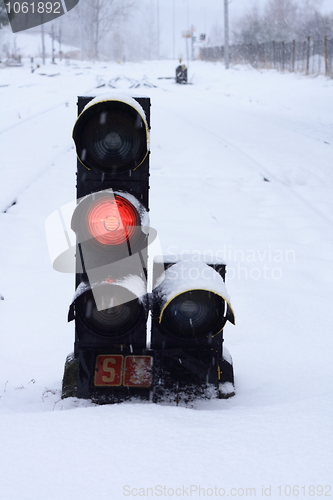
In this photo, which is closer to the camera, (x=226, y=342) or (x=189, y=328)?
(x=189, y=328)

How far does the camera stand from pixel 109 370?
2354 mm

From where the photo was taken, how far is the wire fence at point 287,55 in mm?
31062

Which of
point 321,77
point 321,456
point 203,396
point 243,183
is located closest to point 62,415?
point 203,396

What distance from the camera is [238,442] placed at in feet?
6.23

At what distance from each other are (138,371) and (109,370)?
0.14 meters

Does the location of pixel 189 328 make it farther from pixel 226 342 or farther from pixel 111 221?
pixel 226 342

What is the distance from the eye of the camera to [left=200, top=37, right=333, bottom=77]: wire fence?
31062 millimetres

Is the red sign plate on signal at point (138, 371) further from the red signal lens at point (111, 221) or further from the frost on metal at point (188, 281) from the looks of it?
the red signal lens at point (111, 221)

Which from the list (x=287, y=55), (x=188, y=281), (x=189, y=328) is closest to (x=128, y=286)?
(x=188, y=281)

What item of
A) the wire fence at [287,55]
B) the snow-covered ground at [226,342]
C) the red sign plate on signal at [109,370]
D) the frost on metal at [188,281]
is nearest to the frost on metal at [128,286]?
the frost on metal at [188,281]

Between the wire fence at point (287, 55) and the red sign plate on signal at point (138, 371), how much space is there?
25.5 m

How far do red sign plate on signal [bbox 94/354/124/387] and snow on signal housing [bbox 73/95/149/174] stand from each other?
35.3 inches

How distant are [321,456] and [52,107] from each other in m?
14.8

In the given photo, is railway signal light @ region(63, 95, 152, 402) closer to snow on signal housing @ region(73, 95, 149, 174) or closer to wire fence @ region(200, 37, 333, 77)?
snow on signal housing @ region(73, 95, 149, 174)
